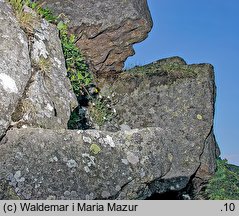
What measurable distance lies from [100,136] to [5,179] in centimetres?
185

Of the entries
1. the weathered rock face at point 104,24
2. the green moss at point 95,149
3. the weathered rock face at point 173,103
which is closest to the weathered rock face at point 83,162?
the green moss at point 95,149

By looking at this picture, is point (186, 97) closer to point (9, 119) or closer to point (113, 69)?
point (113, 69)

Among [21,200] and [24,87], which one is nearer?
[21,200]

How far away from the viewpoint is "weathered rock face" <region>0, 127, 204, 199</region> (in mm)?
6746

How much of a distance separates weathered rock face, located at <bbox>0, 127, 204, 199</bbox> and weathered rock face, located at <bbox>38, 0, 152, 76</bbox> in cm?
668

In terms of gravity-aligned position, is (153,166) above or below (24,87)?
below

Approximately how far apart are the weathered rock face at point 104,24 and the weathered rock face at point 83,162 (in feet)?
21.9

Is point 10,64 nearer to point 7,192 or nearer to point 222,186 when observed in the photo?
point 7,192

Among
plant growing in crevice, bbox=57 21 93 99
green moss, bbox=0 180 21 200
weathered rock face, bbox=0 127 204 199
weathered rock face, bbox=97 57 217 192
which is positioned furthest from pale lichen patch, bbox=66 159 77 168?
weathered rock face, bbox=97 57 217 192

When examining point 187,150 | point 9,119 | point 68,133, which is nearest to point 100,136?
point 68,133

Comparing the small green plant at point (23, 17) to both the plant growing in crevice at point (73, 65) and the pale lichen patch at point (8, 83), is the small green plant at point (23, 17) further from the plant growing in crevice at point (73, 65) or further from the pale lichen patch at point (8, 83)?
the plant growing in crevice at point (73, 65)

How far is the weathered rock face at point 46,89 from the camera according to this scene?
7402 mm

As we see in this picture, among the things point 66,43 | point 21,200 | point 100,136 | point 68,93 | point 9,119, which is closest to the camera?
point 21,200

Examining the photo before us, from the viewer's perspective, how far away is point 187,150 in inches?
534
